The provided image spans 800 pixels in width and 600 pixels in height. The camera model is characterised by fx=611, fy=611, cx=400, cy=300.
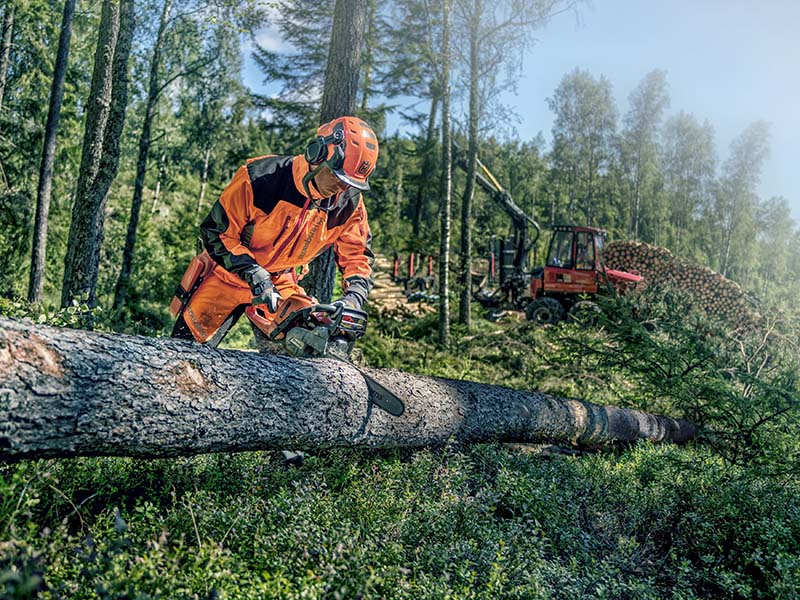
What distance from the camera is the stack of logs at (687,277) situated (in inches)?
577

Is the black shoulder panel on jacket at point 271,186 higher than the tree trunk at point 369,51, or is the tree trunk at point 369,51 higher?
the tree trunk at point 369,51

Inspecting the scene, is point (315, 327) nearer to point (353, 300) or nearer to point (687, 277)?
point (353, 300)

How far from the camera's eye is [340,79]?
19.0 feet

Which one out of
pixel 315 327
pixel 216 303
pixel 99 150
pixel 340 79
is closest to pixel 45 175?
pixel 99 150

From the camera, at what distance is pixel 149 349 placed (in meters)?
2.73

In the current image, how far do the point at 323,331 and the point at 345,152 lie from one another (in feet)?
3.68

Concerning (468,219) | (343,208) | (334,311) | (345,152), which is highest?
(468,219)

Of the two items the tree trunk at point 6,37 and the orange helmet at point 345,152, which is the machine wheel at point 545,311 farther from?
the tree trunk at point 6,37

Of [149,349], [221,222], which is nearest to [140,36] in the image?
[221,222]

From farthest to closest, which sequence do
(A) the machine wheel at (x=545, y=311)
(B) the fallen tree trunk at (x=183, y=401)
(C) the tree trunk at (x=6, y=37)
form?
(A) the machine wheel at (x=545, y=311) → (C) the tree trunk at (x=6, y=37) → (B) the fallen tree trunk at (x=183, y=401)

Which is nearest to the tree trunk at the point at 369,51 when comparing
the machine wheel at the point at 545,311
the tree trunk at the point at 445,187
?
the tree trunk at the point at 445,187

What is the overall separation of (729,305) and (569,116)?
24.3 meters

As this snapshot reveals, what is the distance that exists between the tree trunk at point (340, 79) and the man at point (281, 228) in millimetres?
1270

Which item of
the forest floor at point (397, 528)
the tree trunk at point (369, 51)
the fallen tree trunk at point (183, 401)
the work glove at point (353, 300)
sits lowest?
the forest floor at point (397, 528)
